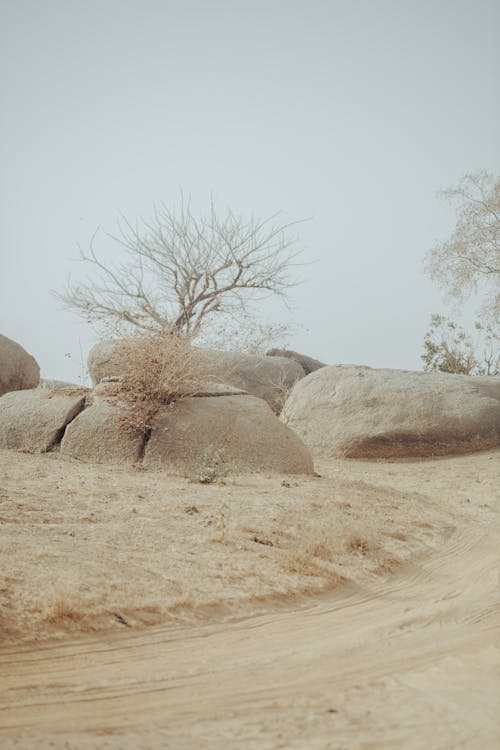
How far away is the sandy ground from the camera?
220cm

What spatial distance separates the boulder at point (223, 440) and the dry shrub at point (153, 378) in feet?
0.56

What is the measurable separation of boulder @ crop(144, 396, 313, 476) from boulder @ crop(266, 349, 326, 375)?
886cm

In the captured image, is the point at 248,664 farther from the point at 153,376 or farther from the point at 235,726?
the point at 153,376

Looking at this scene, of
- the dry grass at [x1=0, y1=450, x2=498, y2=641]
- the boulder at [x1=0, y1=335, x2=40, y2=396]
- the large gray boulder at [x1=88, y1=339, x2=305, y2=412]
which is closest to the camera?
the dry grass at [x1=0, y1=450, x2=498, y2=641]

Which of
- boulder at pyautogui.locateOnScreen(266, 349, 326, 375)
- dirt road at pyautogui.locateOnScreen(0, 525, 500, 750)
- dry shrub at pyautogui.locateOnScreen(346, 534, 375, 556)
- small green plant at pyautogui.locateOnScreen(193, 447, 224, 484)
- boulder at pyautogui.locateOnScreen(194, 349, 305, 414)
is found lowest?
dirt road at pyautogui.locateOnScreen(0, 525, 500, 750)

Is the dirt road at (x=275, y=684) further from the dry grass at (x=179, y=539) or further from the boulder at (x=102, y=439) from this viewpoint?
the boulder at (x=102, y=439)

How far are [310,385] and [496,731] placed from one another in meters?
10.2

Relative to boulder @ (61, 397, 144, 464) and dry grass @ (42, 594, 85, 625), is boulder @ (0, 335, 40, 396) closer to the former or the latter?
boulder @ (61, 397, 144, 464)

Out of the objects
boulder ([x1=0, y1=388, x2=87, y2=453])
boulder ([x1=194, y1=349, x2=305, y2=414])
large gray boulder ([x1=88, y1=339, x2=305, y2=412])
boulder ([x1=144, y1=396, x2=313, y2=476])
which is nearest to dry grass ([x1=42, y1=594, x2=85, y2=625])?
boulder ([x1=144, y1=396, x2=313, y2=476])

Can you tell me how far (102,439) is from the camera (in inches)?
324

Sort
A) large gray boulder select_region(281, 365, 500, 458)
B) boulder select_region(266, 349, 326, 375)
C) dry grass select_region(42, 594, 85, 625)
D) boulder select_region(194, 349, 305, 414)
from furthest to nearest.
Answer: boulder select_region(266, 349, 326, 375) → boulder select_region(194, 349, 305, 414) → large gray boulder select_region(281, 365, 500, 458) → dry grass select_region(42, 594, 85, 625)

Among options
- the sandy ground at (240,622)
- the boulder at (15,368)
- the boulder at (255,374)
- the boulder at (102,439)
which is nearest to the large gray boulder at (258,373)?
the boulder at (255,374)

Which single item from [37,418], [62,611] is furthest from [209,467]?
[62,611]

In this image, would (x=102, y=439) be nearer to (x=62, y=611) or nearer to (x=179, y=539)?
(x=179, y=539)
